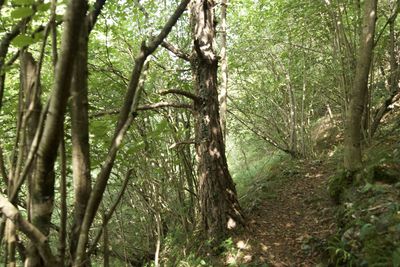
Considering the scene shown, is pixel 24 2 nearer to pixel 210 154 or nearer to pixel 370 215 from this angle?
pixel 370 215

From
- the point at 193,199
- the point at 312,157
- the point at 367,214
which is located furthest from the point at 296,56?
the point at 367,214

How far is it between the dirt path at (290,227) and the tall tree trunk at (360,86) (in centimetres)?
94

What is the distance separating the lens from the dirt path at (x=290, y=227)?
4.66m

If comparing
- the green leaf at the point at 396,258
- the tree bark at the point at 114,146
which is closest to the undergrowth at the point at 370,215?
the green leaf at the point at 396,258

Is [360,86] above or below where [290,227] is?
above

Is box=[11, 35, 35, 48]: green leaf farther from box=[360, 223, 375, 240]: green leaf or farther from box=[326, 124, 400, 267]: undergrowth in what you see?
box=[360, 223, 375, 240]: green leaf

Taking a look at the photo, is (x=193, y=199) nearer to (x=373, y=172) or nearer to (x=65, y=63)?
(x=373, y=172)

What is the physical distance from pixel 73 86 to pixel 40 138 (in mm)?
161

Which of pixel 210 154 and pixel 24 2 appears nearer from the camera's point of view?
pixel 24 2

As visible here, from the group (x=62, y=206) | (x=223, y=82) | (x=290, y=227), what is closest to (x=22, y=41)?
(x=62, y=206)

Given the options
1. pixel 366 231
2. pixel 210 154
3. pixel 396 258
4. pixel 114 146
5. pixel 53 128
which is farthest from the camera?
pixel 210 154

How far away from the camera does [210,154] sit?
5.29 meters

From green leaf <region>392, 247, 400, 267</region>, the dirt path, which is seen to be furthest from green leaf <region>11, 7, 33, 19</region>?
the dirt path

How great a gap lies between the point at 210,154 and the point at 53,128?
445cm
